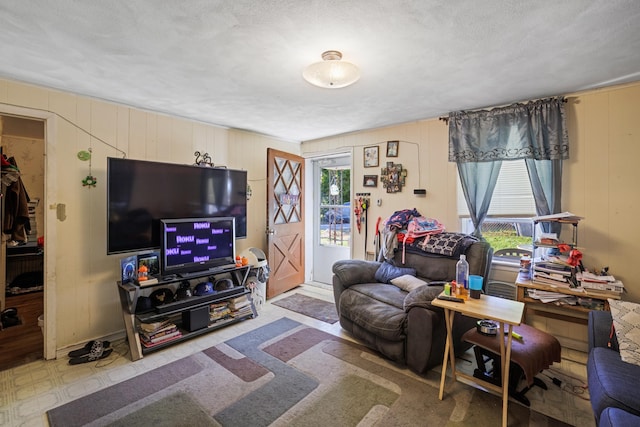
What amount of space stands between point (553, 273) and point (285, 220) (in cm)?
325

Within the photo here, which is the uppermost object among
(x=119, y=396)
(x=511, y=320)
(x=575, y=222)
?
(x=575, y=222)

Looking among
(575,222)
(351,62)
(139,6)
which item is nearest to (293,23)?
(351,62)

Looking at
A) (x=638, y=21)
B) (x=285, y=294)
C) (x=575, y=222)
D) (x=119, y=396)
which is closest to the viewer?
(x=638, y=21)

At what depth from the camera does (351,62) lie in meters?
2.10

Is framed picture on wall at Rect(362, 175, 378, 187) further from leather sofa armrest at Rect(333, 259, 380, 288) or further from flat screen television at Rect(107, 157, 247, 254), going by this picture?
flat screen television at Rect(107, 157, 247, 254)

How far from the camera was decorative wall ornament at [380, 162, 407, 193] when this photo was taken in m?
3.77

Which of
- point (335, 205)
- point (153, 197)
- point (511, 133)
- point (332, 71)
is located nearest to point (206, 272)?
point (153, 197)

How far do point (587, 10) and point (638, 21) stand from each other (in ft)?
1.31

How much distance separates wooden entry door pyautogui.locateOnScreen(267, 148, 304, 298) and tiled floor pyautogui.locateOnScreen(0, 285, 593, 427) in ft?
4.38

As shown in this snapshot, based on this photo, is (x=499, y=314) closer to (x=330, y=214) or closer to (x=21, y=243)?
(x=330, y=214)

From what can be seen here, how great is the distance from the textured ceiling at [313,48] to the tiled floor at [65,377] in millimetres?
2448

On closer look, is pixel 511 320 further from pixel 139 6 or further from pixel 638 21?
pixel 139 6

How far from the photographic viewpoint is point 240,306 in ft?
11.0

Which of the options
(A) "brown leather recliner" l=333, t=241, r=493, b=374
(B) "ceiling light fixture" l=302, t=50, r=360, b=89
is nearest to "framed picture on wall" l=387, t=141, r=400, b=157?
(A) "brown leather recliner" l=333, t=241, r=493, b=374
